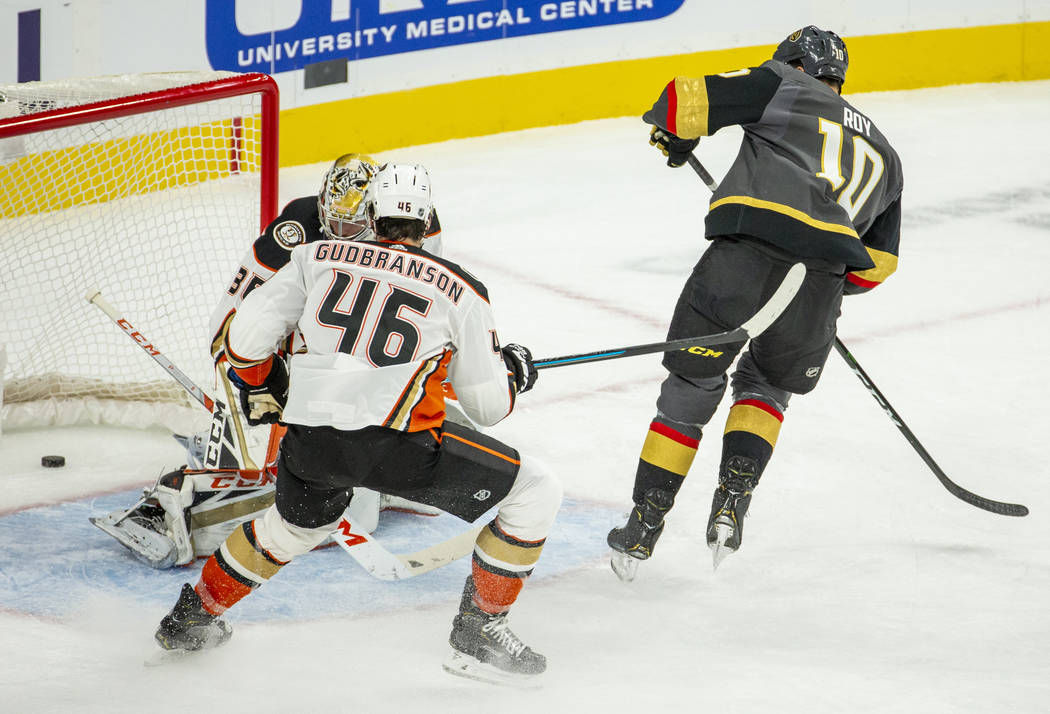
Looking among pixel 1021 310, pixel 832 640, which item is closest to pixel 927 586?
pixel 832 640

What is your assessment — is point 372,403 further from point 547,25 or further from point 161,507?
point 547,25

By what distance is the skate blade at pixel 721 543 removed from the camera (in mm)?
2408

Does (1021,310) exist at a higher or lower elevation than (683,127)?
lower

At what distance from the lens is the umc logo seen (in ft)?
19.5

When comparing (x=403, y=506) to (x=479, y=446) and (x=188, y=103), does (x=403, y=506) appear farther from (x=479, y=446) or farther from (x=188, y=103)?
(x=188, y=103)

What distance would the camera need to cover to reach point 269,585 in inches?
96.3

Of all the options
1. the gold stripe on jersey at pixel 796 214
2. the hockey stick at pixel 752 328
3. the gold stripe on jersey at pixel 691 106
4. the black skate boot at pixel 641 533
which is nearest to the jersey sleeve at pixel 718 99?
the gold stripe on jersey at pixel 691 106

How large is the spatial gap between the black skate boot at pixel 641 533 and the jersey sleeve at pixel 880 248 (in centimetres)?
61

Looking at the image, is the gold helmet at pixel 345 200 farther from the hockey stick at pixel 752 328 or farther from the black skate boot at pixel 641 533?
the black skate boot at pixel 641 533

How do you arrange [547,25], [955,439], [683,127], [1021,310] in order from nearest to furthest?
[683,127]
[955,439]
[1021,310]
[547,25]

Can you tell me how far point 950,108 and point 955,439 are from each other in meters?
3.64

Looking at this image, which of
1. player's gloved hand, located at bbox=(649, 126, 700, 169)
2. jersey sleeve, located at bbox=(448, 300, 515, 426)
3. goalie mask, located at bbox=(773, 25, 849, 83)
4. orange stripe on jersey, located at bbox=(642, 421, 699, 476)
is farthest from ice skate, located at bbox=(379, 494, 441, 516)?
goalie mask, located at bbox=(773, 25, 849, 83)

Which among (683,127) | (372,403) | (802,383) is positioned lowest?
(802,383)

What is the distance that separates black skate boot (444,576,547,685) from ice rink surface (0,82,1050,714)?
0.03 m
